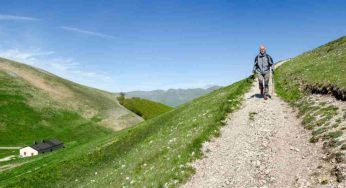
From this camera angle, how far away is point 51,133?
137375mm

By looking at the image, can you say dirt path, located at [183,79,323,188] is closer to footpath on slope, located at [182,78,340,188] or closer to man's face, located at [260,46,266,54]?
footpath on slope, located at [182,78,340,188]

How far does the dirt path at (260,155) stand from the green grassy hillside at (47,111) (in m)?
108

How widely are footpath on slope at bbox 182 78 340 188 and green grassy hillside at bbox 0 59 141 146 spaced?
354ft

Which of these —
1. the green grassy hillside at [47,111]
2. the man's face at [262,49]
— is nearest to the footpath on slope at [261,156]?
the man's face at [262,49]

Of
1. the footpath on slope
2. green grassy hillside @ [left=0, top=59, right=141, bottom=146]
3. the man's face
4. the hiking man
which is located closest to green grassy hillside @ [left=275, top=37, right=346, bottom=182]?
the footpath on slope

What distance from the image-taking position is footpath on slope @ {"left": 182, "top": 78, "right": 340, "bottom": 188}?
17406 millimetres

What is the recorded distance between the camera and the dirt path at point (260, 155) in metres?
17.5

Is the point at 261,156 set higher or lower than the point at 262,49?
lower

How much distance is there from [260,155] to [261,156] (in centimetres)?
16

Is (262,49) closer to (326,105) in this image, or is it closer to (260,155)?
(326,105)

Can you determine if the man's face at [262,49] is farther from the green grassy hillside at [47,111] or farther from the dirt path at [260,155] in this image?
the green grassy hillside at [47,111]

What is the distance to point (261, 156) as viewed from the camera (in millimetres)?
20328

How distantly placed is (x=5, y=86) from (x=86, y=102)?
3444cm

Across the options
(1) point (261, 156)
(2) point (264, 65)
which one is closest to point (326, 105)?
(2) point (264, 65)
